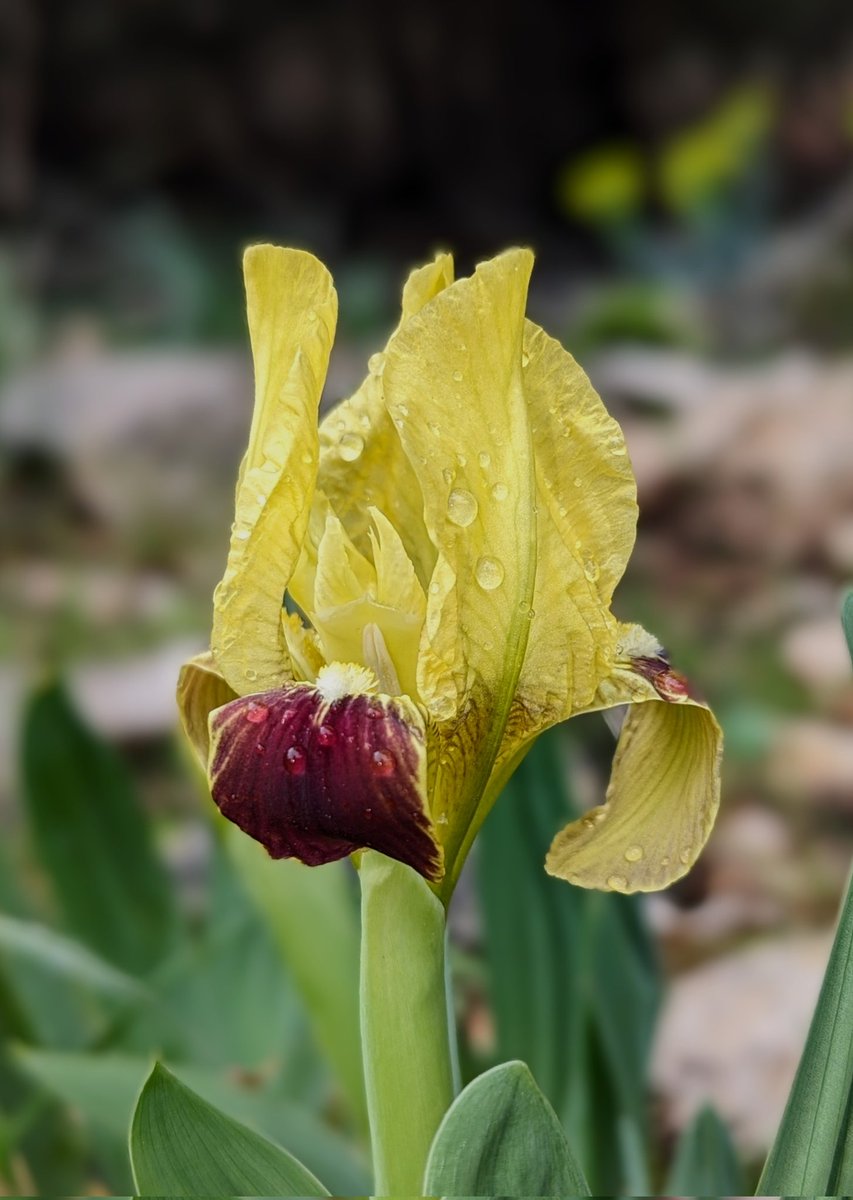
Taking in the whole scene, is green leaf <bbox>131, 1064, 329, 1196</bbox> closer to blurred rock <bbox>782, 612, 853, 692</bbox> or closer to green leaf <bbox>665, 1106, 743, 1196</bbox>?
green leaf <bbox>665, 1106, 743, 1196</bbox>

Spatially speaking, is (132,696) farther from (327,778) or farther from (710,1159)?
(327,778)

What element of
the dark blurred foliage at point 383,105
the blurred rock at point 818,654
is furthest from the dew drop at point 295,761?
the dark blurred foliage at point 383,105

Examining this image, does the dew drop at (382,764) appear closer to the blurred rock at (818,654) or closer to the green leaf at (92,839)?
the green leaf at (92,839)

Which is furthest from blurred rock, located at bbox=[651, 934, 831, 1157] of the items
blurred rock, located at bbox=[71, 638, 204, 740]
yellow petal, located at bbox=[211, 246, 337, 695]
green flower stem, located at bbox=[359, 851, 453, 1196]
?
blurred rock, located at bbox=[71, 638, 204, 740]

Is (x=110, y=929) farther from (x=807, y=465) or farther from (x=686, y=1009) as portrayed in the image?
(x=807, y=465)

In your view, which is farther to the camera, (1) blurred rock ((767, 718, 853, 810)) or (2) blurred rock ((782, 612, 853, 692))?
(2) blurred rock ((782, 612, 853, 692))

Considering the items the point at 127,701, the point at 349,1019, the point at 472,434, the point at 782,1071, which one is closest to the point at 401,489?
the point at 472,434

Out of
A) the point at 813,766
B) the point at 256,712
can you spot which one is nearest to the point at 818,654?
the point at 813,766
